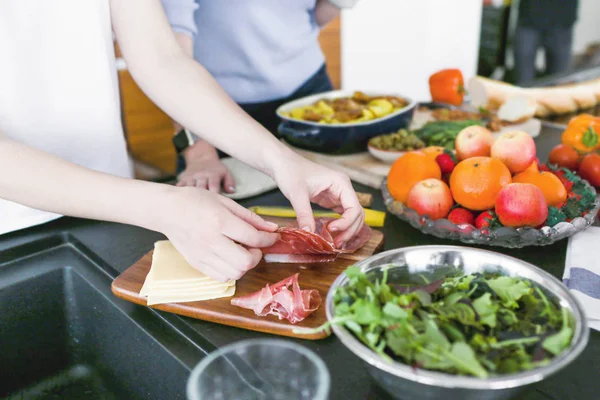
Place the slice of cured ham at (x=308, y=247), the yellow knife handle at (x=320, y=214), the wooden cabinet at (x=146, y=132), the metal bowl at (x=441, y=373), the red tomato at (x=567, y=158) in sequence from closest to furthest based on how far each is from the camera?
the metal bowl at (x=441, y=373) < the slice of cured ham at (x=308, y=247) < the yellow knife handle at (x=320, y=214) < the red tomato at (x=567, y=158) < the wooden cabinet at (x=146, y=132)

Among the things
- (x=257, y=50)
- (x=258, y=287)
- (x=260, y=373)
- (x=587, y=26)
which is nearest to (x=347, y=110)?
(x=257, y=50)

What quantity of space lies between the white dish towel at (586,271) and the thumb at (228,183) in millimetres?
745

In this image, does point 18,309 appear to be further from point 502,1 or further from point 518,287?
point 502,1

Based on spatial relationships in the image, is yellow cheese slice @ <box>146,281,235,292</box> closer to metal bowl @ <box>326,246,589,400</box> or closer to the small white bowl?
metal bowl @ <box>326,246,589,400</box>

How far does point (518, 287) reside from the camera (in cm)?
68

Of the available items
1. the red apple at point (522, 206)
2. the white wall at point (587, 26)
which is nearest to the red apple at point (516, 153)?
the red apple at point (522, 206)

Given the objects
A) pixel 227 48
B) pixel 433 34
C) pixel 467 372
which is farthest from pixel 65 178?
pixel 433 34

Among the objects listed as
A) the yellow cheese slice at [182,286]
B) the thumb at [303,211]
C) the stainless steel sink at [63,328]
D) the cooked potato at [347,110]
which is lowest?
the stainless steel sink at [63,328]

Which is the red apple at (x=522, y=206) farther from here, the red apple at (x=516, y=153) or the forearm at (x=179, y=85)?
the forearm at (x=179, y=85)

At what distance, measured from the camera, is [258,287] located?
925 millimetres

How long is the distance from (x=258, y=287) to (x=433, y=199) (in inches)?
15.3

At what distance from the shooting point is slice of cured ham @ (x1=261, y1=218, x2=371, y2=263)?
94 cm

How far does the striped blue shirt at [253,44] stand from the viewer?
5.34 feet

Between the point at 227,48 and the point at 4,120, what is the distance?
0.75 meters
